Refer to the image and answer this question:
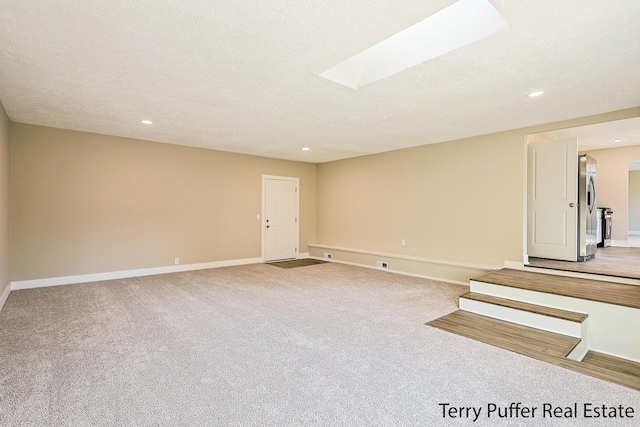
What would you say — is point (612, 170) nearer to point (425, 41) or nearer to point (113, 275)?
point (425, 41)

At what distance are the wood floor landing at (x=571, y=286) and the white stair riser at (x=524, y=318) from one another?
409 mm

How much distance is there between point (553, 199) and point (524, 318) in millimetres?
2427

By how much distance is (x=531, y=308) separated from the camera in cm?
345

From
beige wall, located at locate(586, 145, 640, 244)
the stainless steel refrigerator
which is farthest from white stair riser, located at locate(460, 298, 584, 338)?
beige wall, located at locate(586, 145, 640, 244)

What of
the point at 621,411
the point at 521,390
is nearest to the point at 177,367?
the point at 521,390

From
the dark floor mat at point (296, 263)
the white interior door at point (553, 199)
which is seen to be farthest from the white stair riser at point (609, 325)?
the dark floor mat at point (296, 263)

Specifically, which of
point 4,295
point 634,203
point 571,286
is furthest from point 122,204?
point 634,203

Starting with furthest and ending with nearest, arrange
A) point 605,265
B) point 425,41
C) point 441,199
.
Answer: point 441,199, point 605,265, point 425,41

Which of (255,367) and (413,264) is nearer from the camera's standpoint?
(255,367)

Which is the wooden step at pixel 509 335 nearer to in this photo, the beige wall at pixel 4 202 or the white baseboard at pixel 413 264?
the white baseboard at pixel 413 264

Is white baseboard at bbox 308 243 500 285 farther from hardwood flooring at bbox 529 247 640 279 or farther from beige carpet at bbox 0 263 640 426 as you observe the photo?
beige carpet at bbox 0 263 640 426

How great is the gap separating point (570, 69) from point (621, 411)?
8.64 feet

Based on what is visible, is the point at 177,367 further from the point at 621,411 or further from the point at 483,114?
the point at 483,114

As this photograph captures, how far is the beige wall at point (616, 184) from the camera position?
21.8 ft
